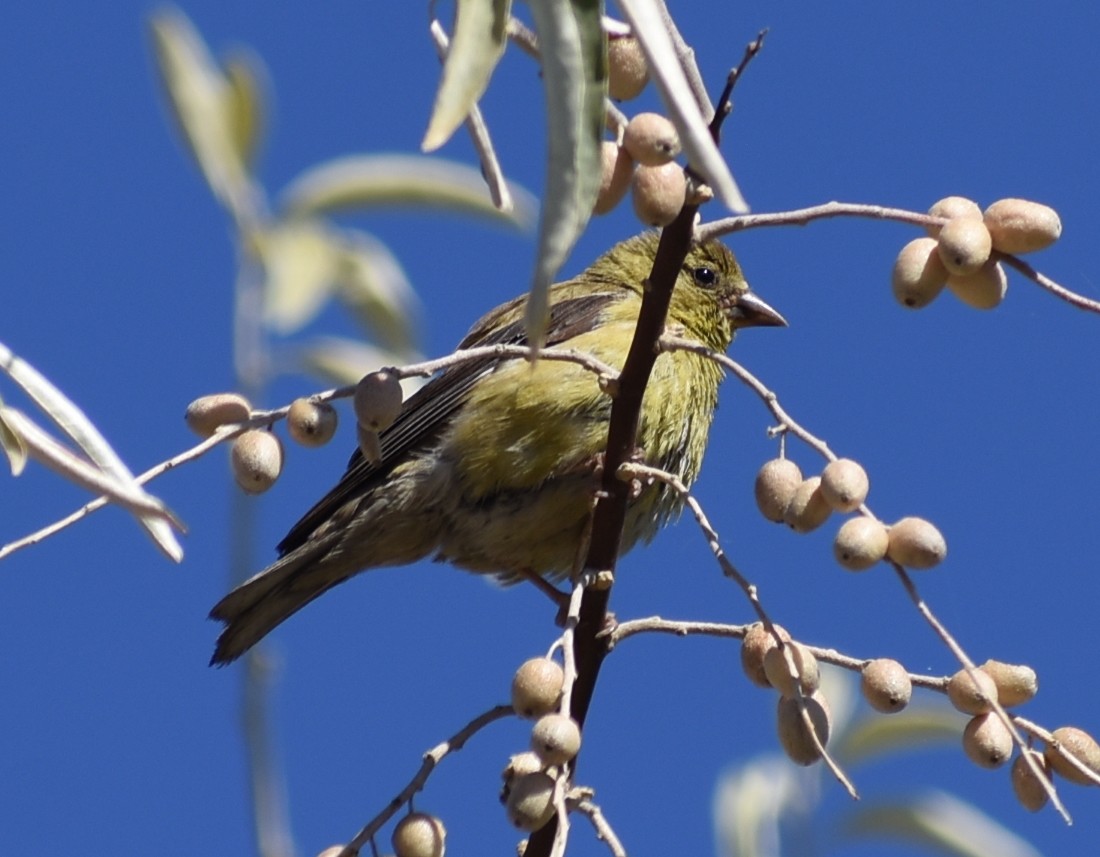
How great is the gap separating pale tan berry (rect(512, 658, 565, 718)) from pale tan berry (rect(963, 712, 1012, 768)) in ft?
1.80

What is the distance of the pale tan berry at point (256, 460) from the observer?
2.44 meters

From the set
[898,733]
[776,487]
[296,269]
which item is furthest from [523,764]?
[296,269]

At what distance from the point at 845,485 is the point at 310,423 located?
2.43 ft

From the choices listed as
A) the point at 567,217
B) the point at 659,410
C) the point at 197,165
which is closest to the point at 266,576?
the point at 659,410

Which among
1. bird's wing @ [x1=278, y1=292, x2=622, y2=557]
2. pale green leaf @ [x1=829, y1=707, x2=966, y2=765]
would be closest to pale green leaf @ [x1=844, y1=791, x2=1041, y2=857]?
pale green leaf @ [x1=829, y1=707, x2=966, y2=765]

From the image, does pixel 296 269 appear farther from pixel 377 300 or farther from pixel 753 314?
pixel 753 314

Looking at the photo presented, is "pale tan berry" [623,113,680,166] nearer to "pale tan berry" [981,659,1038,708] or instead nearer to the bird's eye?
"pale tan berry" [981,659,1038,708]

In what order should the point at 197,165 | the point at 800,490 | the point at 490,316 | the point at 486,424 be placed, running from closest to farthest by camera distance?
the point at 800,490 → the point at 197,165 → the point at 486,424 → the point at 490,316

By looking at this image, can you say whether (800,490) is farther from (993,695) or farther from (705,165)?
(705,165)

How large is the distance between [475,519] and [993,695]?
2.60m

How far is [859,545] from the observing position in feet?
7.41

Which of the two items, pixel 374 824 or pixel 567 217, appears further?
pixel 374 824

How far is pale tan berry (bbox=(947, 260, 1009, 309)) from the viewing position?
2.34 m

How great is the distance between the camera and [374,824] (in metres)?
2.37
